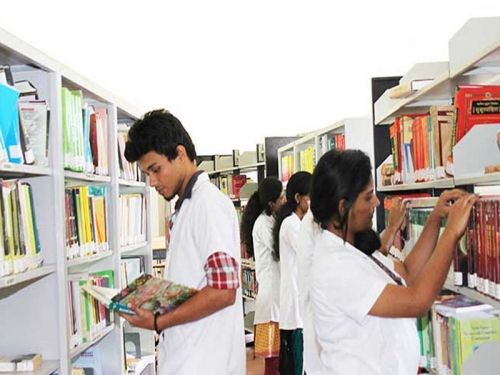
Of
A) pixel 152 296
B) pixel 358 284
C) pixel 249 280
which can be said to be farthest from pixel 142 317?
pixel 249 280

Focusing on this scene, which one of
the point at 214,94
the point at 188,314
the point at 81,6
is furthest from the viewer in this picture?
the point at 214,94

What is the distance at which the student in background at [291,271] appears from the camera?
4.18m

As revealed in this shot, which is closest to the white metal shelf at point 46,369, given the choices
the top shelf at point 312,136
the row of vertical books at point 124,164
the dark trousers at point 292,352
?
the row of vertical books at point 124,164

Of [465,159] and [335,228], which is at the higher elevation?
[465,159]

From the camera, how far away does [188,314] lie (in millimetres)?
1848

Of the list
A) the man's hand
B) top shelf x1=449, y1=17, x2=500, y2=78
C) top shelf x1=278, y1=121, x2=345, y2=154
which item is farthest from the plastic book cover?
top shelf x1=278, y1=121, x2=345, y2=154

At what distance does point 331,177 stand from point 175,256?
560mm

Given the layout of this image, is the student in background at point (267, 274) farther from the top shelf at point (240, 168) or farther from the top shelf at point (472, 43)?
the top shelf at point (472, 43)

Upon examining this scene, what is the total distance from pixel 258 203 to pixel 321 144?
91cm

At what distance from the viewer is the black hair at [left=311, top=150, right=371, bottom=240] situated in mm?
1700

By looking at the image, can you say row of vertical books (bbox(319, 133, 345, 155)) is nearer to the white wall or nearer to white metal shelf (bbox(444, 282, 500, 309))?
the white wall

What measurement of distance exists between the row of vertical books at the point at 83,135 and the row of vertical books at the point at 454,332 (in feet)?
4.51

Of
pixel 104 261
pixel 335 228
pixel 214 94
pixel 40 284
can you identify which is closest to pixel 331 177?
pixel 335 228

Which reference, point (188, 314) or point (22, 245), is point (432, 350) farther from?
point (22, 245)
